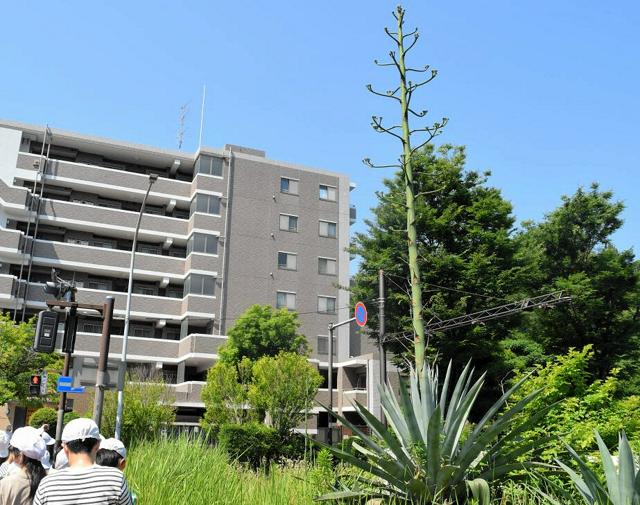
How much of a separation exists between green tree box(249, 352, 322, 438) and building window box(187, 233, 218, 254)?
12279mm

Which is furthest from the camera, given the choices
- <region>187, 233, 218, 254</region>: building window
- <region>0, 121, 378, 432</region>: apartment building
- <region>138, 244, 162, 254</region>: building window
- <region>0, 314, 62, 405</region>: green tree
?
<region>138, 244, 162, 254</region>: building window

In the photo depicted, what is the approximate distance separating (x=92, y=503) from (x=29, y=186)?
42623mm

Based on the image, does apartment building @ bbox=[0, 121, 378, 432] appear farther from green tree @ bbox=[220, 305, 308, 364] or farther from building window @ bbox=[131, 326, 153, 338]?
green tree @ bbox=[220, 305, 308, 364]

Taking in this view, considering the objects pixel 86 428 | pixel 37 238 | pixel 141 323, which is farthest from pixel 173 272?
pixel 86 428

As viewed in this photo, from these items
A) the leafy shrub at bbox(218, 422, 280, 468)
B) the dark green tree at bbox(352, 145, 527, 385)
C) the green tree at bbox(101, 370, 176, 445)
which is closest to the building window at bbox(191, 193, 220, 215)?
the green tree at bbox(101, 370, 176, 445)

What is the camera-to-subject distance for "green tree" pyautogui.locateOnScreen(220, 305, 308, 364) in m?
37.9

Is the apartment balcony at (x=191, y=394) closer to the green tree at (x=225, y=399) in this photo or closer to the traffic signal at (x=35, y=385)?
the green tree at (x=225, y=399)

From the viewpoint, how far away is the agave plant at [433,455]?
5098 mm

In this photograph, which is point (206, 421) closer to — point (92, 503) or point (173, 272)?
point (173, 272)

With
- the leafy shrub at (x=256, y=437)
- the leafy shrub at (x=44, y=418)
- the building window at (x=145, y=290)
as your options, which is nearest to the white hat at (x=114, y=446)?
the leafy shrub at (x=256, y=437)

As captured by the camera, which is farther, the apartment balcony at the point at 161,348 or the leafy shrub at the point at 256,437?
the apartment balcony at the point at 161,348

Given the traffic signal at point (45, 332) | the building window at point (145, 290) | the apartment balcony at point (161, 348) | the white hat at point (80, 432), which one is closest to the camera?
the white hat at point (80, 432)

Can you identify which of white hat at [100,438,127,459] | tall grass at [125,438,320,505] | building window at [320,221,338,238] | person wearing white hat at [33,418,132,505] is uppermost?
building window at [320,221,338,238]

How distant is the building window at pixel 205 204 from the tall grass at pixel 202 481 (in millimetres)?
36217
